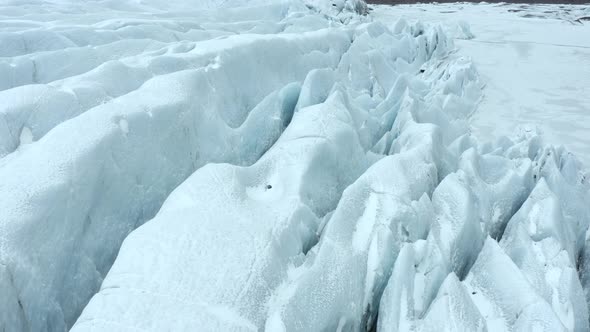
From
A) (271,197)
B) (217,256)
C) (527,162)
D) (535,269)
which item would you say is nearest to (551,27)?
(527,162)

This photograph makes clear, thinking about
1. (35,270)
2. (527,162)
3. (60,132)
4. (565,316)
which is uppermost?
(60,132)

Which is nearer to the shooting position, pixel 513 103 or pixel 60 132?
pixel 60 132

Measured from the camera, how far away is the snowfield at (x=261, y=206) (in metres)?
1.73

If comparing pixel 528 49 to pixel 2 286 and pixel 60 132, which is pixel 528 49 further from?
pixel 2 286

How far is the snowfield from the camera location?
173 centimetres

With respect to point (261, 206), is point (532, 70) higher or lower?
lower

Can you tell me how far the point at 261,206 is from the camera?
2121 mm

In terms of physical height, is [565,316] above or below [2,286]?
below

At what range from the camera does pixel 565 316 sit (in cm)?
205

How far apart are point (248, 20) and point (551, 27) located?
570cm

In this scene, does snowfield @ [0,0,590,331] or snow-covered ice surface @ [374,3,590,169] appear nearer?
snowfield @ [0,0,590,331]

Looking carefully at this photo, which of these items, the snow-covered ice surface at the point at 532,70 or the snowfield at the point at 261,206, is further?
the snow-covered ice surface at the point at 532,70

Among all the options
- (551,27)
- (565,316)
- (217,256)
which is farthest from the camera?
(551,27)

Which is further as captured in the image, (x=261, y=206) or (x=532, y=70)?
(x=532, y=70)
